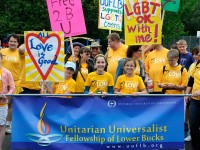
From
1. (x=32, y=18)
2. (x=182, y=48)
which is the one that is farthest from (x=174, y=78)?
(x=32, y=18)

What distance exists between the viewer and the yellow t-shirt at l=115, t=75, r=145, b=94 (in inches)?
263

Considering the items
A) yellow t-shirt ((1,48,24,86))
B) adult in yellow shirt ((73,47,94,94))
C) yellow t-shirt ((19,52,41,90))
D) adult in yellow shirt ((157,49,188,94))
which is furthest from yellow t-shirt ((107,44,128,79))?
yellow t-shirt ((1,48,24,86))

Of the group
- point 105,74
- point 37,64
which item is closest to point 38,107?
point 37,64

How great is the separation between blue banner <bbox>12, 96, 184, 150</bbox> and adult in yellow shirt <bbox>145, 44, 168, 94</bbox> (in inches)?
84.1

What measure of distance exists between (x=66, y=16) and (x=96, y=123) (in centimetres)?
252

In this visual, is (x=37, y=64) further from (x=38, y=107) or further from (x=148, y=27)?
(x=148, y=27)

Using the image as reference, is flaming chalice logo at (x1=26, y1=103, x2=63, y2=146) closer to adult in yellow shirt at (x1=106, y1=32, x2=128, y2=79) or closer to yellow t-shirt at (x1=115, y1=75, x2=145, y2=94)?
yellow t-shirt at (x1=115, y1=75, x2=145, y2=94)

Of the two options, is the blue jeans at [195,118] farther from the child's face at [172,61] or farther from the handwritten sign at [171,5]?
the handwritten sign at [171,5]

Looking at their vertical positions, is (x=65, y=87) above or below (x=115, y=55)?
below

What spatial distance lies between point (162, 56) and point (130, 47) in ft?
2.70

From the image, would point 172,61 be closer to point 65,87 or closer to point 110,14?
point 65,87

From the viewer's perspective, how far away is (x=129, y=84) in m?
6.69

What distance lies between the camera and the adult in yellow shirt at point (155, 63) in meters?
A: 8.20

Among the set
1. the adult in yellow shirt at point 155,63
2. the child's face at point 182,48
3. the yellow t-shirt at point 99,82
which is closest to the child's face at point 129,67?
the yellow t-shirt at point 99,82
